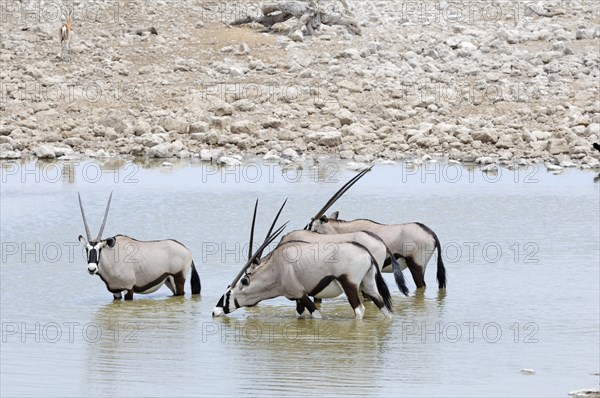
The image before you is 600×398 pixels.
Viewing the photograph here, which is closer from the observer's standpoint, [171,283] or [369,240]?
[369,240]

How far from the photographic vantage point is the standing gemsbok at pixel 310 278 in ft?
43.8

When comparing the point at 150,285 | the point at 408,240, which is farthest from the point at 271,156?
the point at 150,285

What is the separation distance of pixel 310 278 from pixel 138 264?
2.09 m

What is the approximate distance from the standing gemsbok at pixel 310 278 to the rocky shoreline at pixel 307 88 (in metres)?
10.4

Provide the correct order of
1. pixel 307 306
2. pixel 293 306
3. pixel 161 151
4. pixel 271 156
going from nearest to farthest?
pixel 307 306 < pixel 293 306 < pixel 271 156 < pixel 161 151

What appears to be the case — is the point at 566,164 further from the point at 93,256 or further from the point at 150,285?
the point at 93,256

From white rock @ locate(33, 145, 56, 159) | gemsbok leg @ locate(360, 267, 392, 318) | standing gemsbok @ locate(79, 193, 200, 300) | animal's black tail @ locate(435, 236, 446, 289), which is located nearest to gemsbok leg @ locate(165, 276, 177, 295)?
standing gemsbok @ locate(79, 193, 200, 300)

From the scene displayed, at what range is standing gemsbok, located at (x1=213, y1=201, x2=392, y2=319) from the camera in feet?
43.8

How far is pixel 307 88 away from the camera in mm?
27703

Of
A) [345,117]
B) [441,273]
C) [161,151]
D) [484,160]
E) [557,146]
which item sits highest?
[345,117]

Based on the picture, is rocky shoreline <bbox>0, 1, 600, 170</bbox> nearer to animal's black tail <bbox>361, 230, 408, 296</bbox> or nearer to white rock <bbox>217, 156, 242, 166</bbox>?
white rock <bbox>217, 156, 242, 166</bbox>

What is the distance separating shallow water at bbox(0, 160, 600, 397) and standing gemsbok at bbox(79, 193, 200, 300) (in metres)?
0.21

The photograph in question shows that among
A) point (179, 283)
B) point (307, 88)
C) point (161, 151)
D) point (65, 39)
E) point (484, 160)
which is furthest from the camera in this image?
point (65, 39)

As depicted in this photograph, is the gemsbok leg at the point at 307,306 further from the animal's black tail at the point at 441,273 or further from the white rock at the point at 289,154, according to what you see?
the white rock at the point at 289,154
